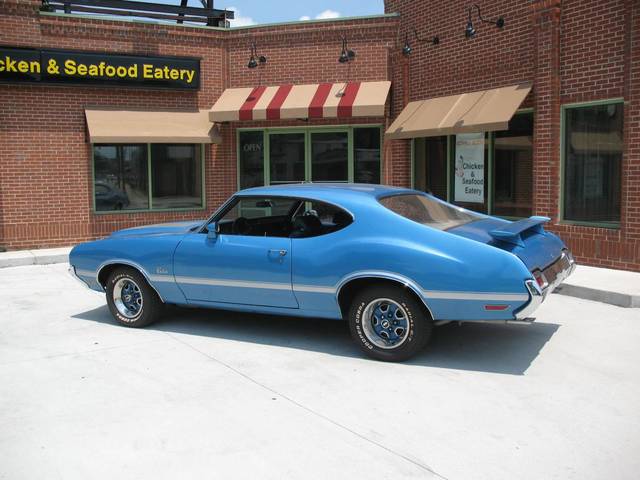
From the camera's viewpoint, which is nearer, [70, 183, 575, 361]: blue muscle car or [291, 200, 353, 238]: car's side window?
[70, 183, 575, 361]: blue muscle car

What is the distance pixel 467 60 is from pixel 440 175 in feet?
7.60

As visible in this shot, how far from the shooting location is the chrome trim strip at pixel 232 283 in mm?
6387

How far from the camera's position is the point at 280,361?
6.09 metres

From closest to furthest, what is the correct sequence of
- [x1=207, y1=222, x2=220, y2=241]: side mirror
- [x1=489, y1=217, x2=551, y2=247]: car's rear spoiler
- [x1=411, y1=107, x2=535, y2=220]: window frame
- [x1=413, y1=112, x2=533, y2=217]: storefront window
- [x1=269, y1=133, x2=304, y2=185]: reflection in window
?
1. [x1=489, y1=217, x2=551, y2=247]: car's rear spoiler
2. [x1=207, y1=222, x2=220, y2=241]: side mirror
3. [x1=413, y1=112, x2=533, y2=217]: storefront window
4. [x1=411, y1=107, x2=535, y2=220]: window frame
5. [x1=269, y1=133, x2=304, y2=185]: reflection in window

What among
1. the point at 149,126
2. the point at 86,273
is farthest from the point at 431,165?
the point at 86,273

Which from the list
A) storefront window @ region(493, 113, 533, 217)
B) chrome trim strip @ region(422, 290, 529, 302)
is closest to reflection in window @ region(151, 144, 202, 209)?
storefront window @ region(493, 113, 533, 217)

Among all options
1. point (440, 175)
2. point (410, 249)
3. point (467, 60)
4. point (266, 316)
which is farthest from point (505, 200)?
point (410, 249)

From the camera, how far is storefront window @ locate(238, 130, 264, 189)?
15.6 m

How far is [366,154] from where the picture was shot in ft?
49.1

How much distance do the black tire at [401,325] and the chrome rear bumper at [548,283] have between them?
80 centimetres

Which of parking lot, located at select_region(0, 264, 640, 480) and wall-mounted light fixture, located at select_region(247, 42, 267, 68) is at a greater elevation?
wall-mounted light fixture, located at select_region(247, 42, 267, 68)

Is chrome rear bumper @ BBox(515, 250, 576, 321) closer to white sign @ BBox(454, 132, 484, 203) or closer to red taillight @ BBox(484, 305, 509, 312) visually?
red taillight @ BBox(484, 305, 509, 312)

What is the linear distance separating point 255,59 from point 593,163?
783cm

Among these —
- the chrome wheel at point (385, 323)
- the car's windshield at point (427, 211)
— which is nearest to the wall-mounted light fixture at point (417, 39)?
the car's windshield at point (427, 211)
